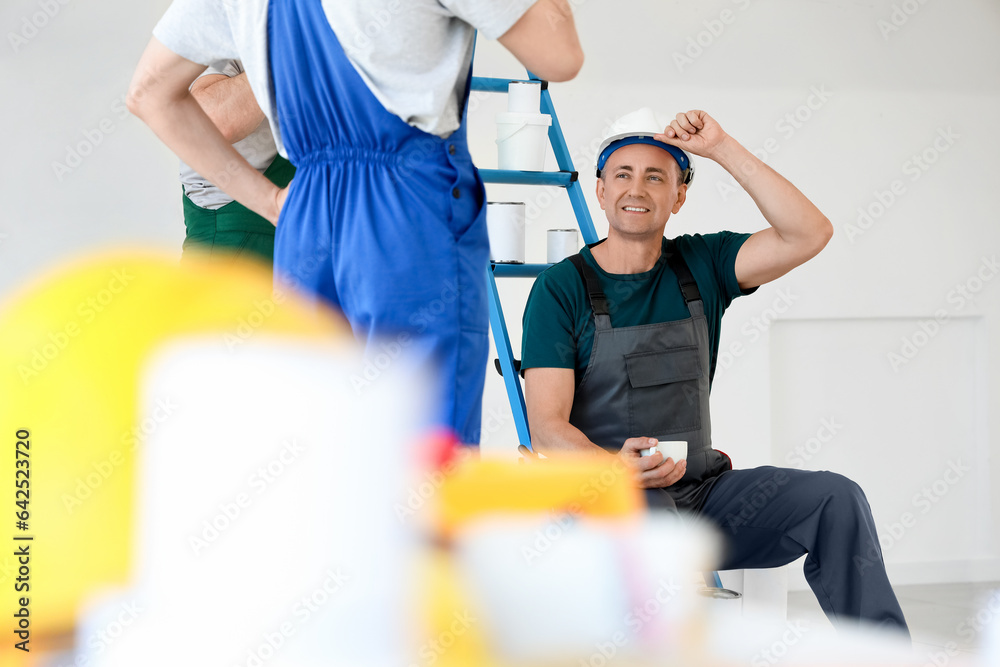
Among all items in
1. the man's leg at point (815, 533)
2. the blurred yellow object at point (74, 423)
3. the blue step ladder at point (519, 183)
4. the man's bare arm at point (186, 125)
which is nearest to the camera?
the blurred yellow object at point (74, 423)

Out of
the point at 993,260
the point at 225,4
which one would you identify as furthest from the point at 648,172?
the point at 993,260

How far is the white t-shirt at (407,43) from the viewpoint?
2.54 feet

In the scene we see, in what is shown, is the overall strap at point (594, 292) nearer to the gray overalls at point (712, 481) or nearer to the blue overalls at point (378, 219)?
the gray overalls at point (712, 481)

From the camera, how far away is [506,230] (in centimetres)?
252

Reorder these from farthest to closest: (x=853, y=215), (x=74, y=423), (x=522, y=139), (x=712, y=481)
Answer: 1. (x=853, y=215)
2. (x=522, y=139)
3. (x=712, y=481)
4. (x=74, y=423)

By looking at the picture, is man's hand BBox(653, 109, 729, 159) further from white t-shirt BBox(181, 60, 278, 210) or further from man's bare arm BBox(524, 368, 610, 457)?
white t-shirt BBox(181, 60, 278, 210)

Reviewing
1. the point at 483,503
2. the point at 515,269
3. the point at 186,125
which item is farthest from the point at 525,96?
the point at 483,503

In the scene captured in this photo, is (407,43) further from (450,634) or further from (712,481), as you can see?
(712,481)

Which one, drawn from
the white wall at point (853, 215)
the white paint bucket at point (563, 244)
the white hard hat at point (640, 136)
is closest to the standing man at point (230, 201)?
the white hard hat at point (640, 136)

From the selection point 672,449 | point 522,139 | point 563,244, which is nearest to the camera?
point 672,449

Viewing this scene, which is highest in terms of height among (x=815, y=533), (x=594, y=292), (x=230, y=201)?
(x=230, y=201)

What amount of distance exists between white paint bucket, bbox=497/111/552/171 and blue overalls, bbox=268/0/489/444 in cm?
162

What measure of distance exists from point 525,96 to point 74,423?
221 cm

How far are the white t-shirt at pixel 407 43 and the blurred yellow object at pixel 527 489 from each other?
15.5 inches
